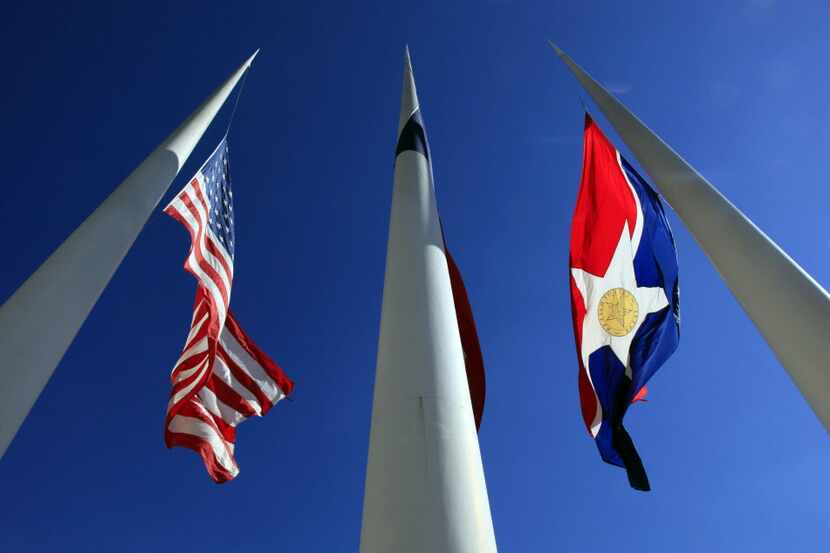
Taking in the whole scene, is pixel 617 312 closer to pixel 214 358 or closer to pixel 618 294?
pixel 618 294

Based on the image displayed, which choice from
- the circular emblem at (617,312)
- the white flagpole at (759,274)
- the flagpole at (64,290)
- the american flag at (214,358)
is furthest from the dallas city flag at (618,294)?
the flagpole at (64,290)

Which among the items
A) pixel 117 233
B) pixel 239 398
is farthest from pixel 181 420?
pixel 117 233

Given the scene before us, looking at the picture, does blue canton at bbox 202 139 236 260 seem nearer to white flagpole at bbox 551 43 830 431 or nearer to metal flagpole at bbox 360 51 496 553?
metal flagpole at bbox 360 51 496 553

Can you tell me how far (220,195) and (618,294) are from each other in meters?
8.11

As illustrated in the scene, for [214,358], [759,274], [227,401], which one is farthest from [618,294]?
[227,401]

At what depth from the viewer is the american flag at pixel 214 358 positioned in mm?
10438

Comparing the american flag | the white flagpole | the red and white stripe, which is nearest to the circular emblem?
the white flagpole

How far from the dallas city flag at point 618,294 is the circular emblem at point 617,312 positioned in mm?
17

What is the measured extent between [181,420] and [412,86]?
891 centimetres

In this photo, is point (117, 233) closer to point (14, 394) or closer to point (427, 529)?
point (14, 394)

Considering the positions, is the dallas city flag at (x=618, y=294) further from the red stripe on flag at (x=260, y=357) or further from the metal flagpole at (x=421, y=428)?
the red stripe on flag at (x=260, y=357)

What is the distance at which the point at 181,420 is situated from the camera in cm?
1245

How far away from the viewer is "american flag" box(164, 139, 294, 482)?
10438 millimetres

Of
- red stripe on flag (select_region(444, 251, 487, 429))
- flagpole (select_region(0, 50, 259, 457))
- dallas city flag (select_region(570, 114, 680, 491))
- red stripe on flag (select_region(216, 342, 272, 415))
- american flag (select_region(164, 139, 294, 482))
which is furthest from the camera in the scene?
red stripe on flag (select_region(216, 342, 272, 415))
